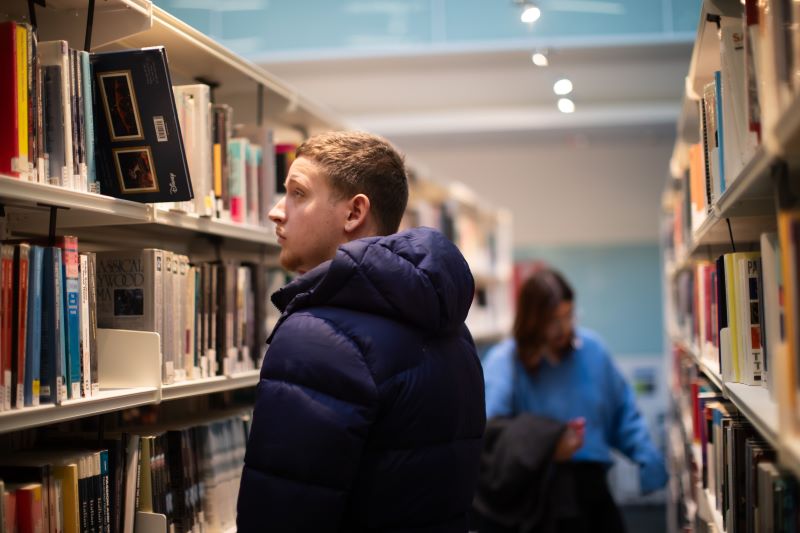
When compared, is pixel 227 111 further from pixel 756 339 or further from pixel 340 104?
pixel 340 104

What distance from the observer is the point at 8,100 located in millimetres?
1435

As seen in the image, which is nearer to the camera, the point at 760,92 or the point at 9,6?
the point at 760,92

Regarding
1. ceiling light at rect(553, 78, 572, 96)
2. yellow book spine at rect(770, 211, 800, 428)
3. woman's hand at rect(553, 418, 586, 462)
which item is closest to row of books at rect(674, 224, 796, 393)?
yellow book spine at rect(770, 211, 800, 428)

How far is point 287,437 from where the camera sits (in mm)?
1410

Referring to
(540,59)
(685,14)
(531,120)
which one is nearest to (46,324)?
(685,14)

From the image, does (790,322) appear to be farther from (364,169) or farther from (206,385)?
(206,385)

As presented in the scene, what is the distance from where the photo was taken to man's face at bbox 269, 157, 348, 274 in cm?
177

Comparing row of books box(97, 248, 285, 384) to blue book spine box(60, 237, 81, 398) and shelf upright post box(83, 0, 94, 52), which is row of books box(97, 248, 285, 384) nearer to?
blue book spine box(60, 237, 81, 398)

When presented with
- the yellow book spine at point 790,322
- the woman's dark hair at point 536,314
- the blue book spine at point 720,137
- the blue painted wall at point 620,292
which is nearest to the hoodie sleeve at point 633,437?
the woman's dark hair at point 536,314

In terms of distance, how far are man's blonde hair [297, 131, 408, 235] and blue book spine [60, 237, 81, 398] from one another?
54cm

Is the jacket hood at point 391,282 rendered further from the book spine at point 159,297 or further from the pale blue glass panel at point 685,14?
the pale blue glass panel at point 685,14

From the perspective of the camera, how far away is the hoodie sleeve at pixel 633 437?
348 cm

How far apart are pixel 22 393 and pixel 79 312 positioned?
0.74 feet

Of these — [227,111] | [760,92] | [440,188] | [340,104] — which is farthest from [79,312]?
[340,104]
